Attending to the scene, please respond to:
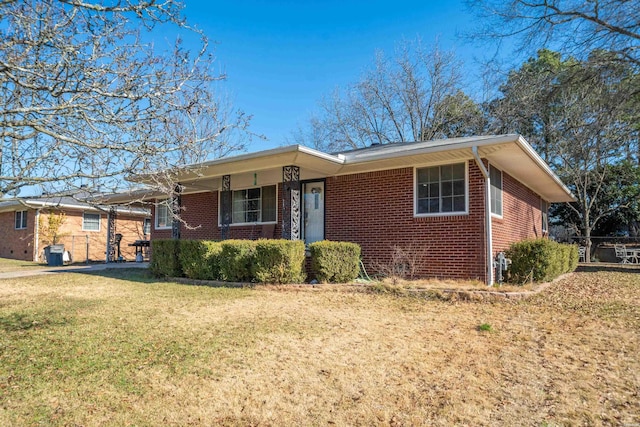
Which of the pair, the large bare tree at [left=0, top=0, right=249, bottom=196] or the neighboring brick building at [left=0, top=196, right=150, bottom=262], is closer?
the large bare tree at [left=0, top=0, right=249, bottom=196]

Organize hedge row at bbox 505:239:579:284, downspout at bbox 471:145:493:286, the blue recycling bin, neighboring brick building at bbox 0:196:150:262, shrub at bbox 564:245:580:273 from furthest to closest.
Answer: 1. neighboring brick building at bbox 0:196:150:262
2. the blue recycling bin
3. shrub at bbox 564:245:580:273
4. hedge row at bbox 505:239:579:284
5. downspout at bbox 471:145:493:286

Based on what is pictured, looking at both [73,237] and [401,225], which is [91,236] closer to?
[73,237]

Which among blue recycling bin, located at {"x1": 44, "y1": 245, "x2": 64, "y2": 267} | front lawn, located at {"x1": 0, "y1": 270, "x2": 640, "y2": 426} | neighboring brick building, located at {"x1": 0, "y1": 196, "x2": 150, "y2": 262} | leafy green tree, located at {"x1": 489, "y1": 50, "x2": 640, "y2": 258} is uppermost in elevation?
leafy green tree, located at {"x1": 489, "y1": 50, "x2": 640, "y2": 258}

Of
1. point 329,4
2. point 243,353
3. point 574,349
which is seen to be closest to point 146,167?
point 243,353

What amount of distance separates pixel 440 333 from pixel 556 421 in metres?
2.25

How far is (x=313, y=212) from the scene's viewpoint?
11773 millimetres

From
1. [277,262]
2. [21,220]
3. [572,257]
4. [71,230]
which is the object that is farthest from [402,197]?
[21,220]

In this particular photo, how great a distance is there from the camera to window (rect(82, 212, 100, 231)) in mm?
21266

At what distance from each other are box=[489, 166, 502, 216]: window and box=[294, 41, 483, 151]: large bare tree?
51.3 feet

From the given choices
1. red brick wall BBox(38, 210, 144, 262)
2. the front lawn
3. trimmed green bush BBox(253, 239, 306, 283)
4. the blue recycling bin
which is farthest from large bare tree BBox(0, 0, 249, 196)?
red brick wall BBox(38, 210, 144, 262)

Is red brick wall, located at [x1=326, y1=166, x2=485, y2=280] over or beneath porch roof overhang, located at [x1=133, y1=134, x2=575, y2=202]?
beneath

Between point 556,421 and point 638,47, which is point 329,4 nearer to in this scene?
point 638,47

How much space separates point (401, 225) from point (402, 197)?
0.67 metres

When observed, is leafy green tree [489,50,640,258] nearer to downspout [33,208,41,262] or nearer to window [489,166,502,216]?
window [489,166,502,216]
